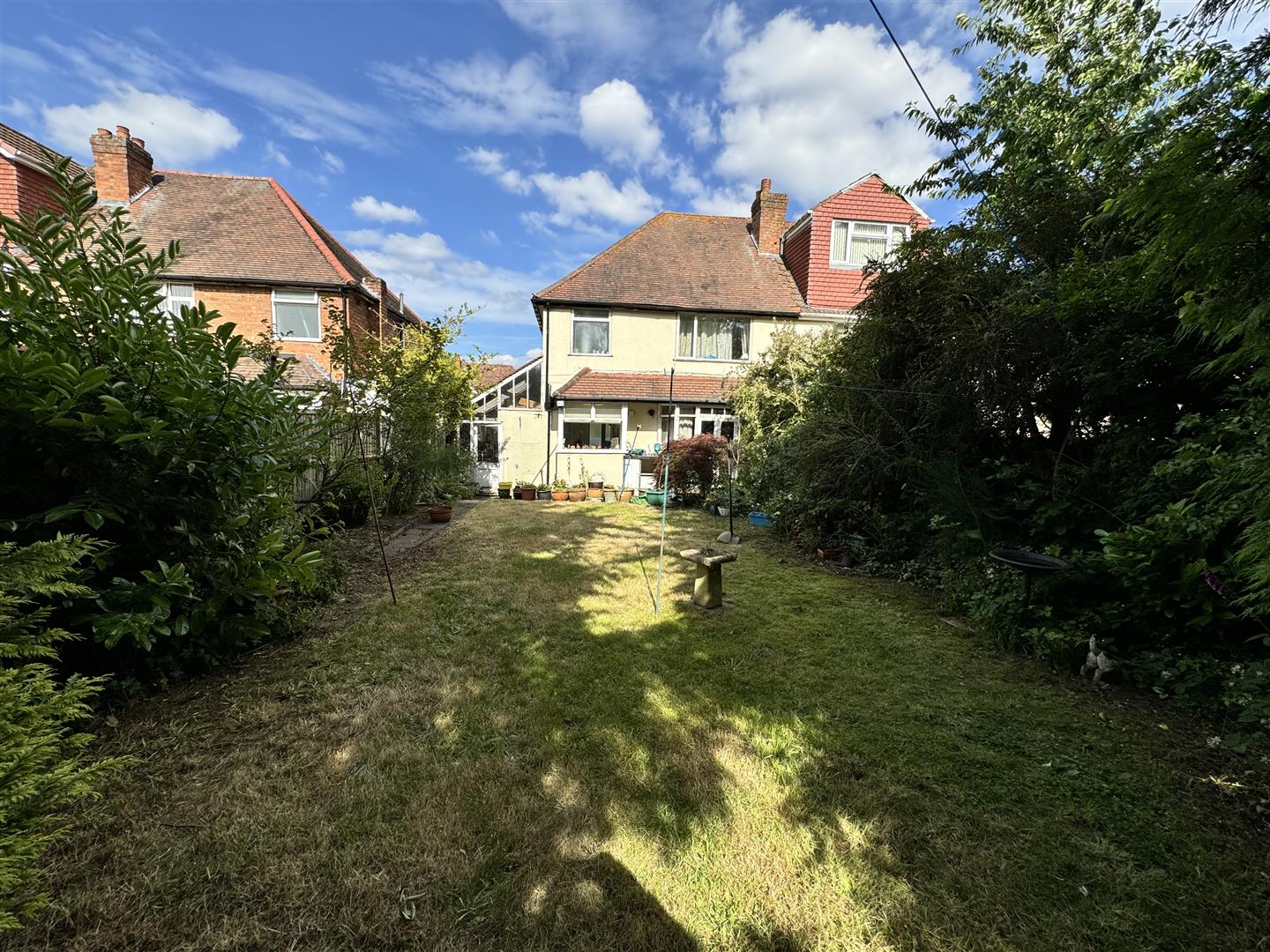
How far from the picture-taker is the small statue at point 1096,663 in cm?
389

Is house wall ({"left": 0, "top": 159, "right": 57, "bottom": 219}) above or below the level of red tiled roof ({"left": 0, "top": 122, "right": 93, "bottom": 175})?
below

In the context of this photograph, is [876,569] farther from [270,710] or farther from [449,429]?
[449,429]

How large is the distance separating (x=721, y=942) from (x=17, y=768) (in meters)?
2.26

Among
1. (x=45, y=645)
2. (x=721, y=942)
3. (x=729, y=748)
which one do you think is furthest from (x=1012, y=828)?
(x=45, y=645)

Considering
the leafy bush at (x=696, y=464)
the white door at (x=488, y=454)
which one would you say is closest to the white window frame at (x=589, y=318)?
the white door at (x=488, y=454)

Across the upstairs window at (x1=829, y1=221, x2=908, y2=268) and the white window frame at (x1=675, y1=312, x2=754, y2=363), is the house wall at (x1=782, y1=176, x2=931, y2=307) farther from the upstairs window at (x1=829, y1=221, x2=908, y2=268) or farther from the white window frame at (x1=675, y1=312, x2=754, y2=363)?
the white window frame at (x1=675, y1=312, x2=754, y2=363)

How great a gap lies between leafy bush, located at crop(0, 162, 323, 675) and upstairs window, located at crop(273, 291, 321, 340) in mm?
12030

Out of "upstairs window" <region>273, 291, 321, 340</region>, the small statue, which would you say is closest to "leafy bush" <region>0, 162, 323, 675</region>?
the small statue

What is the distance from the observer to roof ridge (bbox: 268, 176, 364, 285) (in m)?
14.2

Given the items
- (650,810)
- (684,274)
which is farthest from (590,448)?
(650,810)

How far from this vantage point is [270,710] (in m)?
3.27

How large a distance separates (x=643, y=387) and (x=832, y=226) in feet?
24.6

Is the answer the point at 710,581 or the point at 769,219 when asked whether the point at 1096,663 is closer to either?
the point at 710,581

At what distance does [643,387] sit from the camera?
14.6 metres
